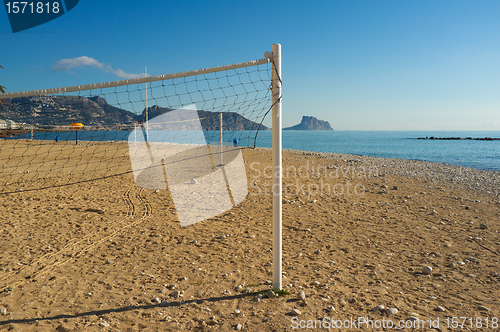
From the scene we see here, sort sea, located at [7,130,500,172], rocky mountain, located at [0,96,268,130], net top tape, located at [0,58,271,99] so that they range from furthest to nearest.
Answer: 1. sea, located at [7,130,500,172]
2. rocky mountain, located at [0,96,268,130]
3. net top tape, located at [0,58,271,99]

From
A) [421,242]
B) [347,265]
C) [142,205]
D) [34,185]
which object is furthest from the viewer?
[34,185]

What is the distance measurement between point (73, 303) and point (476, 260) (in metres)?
5.45

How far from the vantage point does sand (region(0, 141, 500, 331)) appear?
2764mm

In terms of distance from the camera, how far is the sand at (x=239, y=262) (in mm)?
2764

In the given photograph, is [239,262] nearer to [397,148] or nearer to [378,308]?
[378,308]

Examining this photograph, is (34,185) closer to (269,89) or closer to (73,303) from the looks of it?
(73,303)

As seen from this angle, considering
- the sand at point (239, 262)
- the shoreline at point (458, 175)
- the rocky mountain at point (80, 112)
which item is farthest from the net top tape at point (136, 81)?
the shoreline at point (458, 175)

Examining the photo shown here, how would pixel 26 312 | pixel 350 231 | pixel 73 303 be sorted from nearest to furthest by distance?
1. pixel 26 312
2. pixel 73 303
3. pixel 350 231

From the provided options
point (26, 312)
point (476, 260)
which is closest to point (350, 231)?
point (476, 260)

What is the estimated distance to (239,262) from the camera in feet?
13.2

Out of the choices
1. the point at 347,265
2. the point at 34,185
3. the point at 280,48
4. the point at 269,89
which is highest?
the point at 280,48

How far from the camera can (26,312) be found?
8.91ft

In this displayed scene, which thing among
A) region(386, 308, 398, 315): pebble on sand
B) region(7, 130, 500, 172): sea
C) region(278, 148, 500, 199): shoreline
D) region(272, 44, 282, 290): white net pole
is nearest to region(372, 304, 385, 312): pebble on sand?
region(386, 308, 398, 315): pebble on sand

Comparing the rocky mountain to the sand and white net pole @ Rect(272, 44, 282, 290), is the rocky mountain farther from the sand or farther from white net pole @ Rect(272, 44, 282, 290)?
the sand
